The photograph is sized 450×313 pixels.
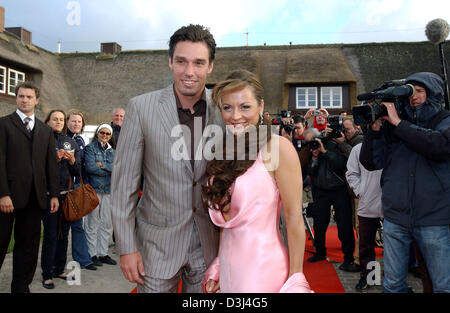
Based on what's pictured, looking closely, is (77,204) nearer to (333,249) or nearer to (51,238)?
(51,238)

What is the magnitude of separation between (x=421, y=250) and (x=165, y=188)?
2380 millimetres

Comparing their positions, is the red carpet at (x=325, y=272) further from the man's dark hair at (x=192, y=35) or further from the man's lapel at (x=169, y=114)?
the man's dark hair at (x=192, y=35)

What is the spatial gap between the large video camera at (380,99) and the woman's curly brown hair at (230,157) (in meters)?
1.48

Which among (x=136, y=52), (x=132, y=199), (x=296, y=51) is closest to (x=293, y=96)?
(x=296, y=51)

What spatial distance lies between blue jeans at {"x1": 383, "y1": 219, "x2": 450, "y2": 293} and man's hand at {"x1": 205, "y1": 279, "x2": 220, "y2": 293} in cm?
198

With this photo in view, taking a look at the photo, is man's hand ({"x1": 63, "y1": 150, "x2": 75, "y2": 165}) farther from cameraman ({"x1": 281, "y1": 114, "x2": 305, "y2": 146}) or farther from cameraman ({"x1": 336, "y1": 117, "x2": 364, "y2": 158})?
cameraman ({"x1": 336, "y1": 117, "x2": 364, "y2": 158})

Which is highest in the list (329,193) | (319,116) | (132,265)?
(319,116)

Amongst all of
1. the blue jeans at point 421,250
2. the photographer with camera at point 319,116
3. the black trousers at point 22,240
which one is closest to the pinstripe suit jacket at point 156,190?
the blue jeans at point 421,250

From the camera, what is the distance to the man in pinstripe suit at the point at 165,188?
2045 millimetres

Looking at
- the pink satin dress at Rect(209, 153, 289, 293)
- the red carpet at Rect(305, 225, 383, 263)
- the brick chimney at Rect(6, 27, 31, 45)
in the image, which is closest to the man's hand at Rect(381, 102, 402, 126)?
Answer: the pink satin dress at Rect(209, 153, 289, 293)

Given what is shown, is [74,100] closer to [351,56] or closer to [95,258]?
[351,56]

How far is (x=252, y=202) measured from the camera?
73.5 inches

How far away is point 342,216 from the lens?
550 cm

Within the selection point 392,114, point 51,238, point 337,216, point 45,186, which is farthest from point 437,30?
point 51,238
